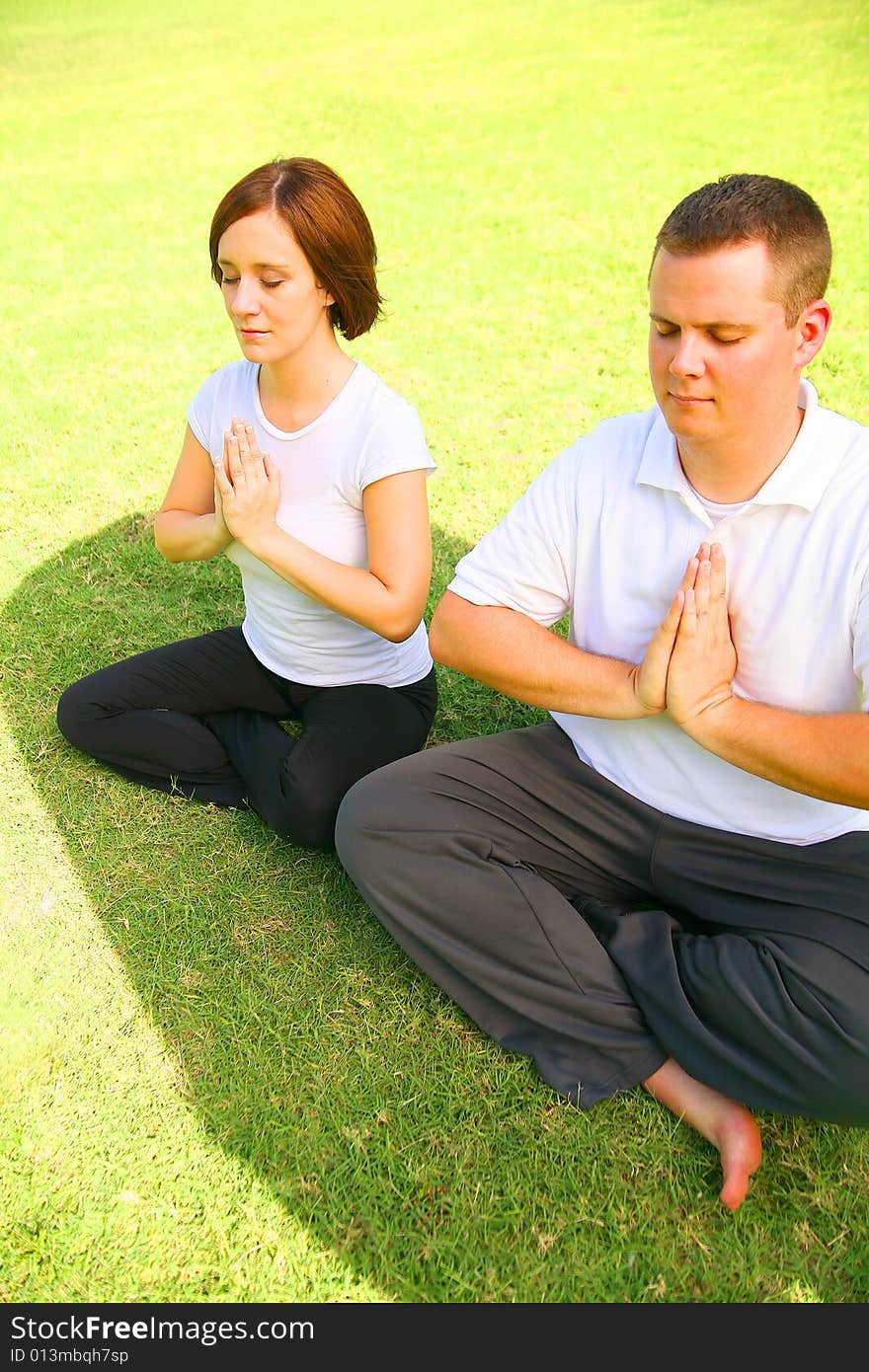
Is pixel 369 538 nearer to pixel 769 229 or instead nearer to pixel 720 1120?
pixel 769 229

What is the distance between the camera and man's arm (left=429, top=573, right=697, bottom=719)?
82.8 inches

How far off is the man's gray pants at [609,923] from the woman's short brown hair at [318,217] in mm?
1063

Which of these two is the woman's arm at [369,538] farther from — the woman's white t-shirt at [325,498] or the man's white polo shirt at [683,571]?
the man's white polo shirt at [683,571]

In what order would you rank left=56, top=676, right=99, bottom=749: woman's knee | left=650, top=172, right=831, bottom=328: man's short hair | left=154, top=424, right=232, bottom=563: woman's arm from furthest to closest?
left=56, top=676, right=99, bottom=749: woman's knee < left=154, top=424, right=232, bottom=563: woman's arm < left=650, top=172, right=831, bottom=328: man's short hair

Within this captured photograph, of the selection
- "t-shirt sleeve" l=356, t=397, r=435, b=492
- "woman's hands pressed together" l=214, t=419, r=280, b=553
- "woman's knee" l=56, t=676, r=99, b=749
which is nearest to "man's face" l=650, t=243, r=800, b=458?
"t-shirt sleeve" l=356, t=397, r=435, b=492

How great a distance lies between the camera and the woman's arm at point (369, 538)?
2.51 meters

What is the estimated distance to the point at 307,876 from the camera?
2662 millimetres

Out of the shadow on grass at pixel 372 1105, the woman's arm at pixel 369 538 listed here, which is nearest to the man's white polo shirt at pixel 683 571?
the woman's arm at pixel 369 538

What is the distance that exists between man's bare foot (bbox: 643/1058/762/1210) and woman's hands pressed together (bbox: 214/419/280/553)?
1.40 meters

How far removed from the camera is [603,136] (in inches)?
337

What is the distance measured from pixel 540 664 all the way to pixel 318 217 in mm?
1074

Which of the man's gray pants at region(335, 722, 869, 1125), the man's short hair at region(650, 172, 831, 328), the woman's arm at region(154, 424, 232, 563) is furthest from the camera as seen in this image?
the woman's arm at region(154, 424, 232, 563)

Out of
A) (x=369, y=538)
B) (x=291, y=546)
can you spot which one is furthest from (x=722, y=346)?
(x=291, y=546)

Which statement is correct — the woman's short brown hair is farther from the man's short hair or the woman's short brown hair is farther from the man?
the man's short hair
